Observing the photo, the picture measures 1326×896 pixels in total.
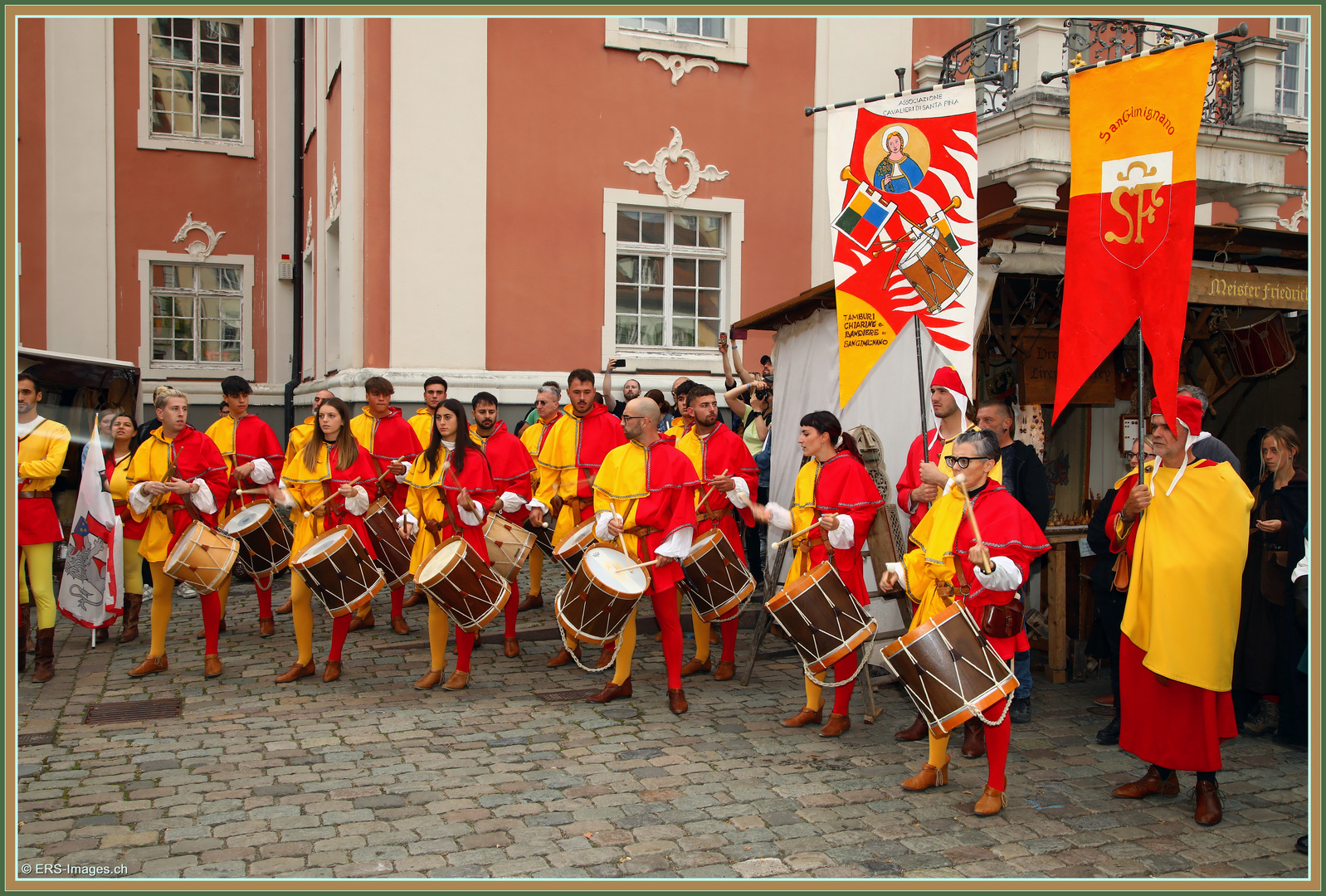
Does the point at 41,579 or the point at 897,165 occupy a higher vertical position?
the point at 897,165

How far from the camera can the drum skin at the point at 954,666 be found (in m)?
4.52

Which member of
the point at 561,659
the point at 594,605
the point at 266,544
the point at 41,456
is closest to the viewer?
the point at 594,605

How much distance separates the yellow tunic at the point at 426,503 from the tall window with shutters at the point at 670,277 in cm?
636

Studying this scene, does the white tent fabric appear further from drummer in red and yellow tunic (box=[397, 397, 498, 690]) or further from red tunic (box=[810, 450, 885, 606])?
drummer in red and yellow tunic (box=[397, 397, 498, 690])

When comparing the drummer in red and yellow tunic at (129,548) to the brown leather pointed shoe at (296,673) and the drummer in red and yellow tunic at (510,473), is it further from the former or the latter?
the drummer in red and yellow tunic at (510,473)

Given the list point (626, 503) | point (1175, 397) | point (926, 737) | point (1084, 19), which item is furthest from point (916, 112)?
point (1084, 19)

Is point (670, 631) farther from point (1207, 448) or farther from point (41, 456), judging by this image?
point (41, 456)

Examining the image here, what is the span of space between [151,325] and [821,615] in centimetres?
1351

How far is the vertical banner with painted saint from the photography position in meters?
5.75

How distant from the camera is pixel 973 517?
4355 millimetres

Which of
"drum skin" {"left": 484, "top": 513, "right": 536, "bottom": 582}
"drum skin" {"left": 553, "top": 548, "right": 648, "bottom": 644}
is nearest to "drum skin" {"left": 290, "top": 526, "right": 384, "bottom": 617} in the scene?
"drum skin" {"left": 484, "top": 513, "right": 536, "bottom": 582}

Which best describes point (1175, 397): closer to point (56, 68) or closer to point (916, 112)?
point (916, 112)

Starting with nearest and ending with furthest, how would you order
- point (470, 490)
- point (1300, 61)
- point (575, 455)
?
point (470, 490) < point (575, 455) < point (1300, 61)

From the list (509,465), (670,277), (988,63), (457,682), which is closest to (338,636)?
(457,682)
